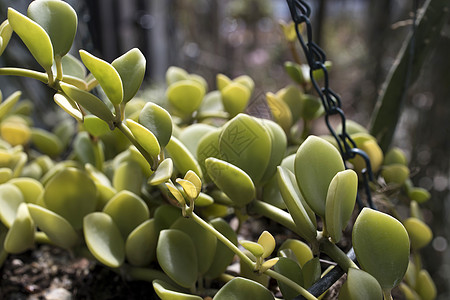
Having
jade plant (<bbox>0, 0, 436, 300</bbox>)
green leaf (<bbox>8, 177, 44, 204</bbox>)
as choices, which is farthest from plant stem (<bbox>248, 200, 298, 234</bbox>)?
green leaf (<bbox>8, 177, 44, 204</bbox>)

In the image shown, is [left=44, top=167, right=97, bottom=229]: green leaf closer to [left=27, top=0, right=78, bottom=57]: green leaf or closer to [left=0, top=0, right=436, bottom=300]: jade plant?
[left=0, top=0, right=436, bottom=300]: jade plant

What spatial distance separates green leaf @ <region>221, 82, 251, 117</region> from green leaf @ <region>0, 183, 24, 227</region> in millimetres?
223

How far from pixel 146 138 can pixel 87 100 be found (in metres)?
0.05

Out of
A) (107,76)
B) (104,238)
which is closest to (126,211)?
(104,238)

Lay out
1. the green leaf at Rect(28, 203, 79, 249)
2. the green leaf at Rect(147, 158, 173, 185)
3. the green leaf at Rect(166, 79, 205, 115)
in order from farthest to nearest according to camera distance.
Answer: the green leaf at Rect(166, 79, 205, 115)
the green leaf at Rect(28, 203, 79, 249)
the green leaf at Rect(147, 158, 173, 185)

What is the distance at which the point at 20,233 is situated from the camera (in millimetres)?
349

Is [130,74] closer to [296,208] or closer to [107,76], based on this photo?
[107,76]

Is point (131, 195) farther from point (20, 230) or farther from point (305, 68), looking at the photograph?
point (305, 68)

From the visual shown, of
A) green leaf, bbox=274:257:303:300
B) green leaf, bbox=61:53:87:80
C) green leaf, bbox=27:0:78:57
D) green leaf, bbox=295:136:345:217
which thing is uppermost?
green leaf, bbox=27:0:78:57

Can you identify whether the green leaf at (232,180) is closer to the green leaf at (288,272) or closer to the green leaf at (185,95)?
the green leaf at (288,272)

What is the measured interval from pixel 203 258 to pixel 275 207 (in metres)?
0.07

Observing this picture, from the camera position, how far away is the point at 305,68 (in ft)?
1.62

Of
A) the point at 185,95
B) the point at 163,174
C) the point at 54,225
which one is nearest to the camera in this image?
the point at 163,174

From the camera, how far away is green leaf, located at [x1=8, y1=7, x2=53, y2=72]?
0.25 meters
